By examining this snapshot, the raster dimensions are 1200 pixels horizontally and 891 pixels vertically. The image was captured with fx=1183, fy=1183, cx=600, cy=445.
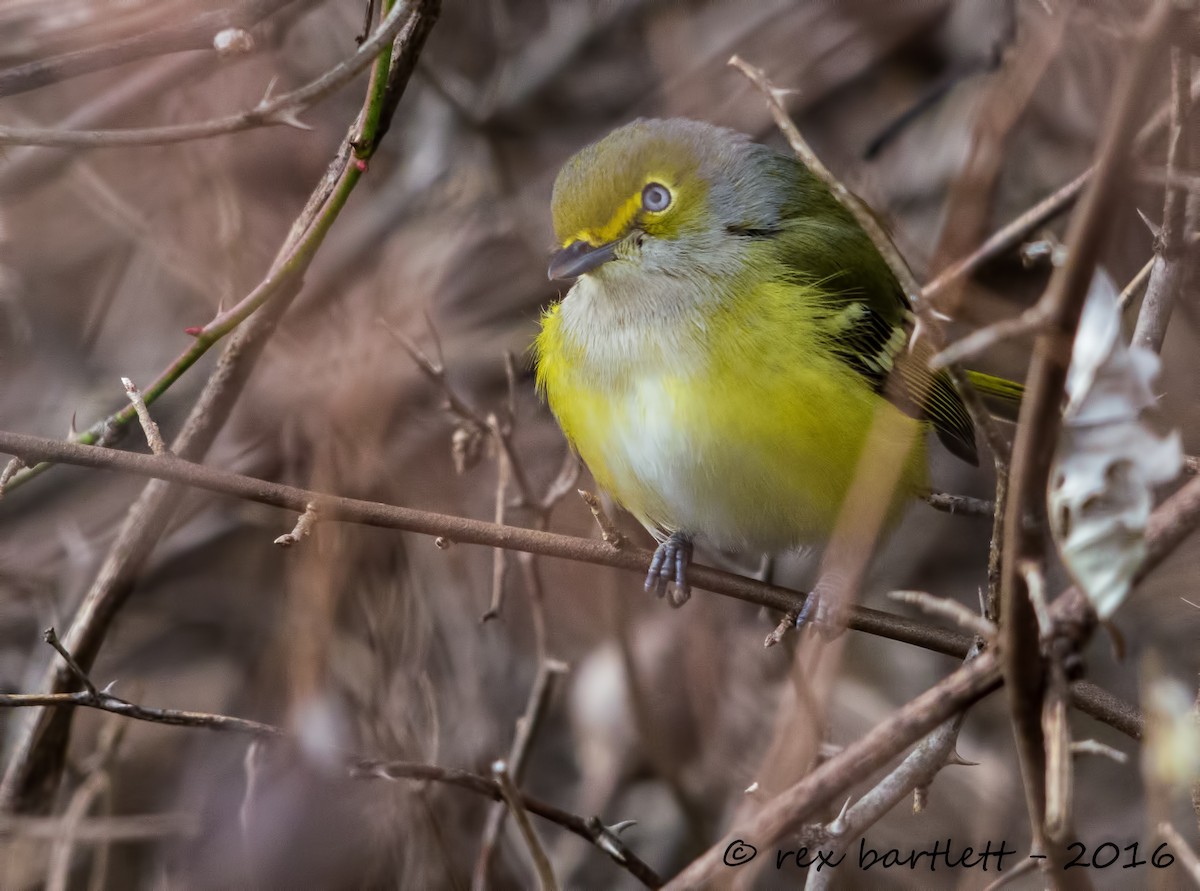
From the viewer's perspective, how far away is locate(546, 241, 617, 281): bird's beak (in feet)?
9.96

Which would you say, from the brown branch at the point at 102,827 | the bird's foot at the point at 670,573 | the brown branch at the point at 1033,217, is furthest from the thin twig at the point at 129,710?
the brown branch at the point at 1033,217

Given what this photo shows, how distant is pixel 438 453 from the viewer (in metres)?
4.39

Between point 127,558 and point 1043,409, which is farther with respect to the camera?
point 127,558

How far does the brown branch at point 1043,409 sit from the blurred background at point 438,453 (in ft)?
7.15

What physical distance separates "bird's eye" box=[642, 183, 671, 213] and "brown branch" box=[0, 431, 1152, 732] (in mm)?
1080

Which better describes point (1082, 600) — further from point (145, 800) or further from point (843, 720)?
point (145, 800)

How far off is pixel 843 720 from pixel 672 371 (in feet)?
6.24

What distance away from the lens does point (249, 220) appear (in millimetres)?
4293

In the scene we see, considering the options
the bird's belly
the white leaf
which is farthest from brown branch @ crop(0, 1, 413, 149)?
the white leaf

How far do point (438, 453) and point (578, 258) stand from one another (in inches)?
59.5

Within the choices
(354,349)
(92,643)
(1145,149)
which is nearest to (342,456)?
(354,349)

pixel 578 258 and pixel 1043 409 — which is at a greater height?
pixel 578 258

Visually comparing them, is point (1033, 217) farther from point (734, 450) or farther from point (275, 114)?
point (275, 114)

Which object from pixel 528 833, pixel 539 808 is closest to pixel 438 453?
pixel 539 808
